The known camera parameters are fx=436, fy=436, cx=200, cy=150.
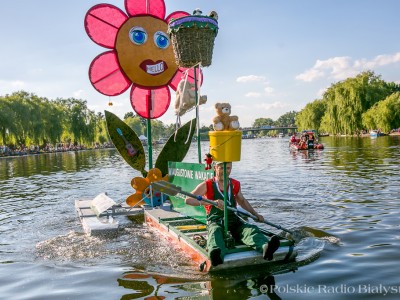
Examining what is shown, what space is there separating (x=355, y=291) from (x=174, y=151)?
20.5 feet

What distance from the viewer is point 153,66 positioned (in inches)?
399

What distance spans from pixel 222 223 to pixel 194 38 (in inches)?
136

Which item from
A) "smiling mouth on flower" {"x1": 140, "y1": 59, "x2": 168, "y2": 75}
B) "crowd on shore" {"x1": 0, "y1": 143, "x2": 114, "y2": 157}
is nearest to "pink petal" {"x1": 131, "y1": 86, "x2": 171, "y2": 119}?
"smiling mouth on flower" {"x1": 140, "y1": 59, "x2": 168, "y2": 75}

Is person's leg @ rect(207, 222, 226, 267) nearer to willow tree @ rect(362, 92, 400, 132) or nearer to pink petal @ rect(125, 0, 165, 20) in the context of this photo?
pink petal @ rect(125, 0, 165, 20)

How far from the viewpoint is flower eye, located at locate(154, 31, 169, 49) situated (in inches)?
399

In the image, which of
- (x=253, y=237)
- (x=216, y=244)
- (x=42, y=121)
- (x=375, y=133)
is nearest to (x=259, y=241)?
(x=253, y=237)

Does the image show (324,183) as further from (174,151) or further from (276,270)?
(276,270)

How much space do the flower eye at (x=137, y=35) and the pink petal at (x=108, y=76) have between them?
568 mm

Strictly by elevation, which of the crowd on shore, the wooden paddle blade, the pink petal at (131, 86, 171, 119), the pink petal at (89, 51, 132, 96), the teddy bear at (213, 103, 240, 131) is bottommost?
the wooden paddle blade

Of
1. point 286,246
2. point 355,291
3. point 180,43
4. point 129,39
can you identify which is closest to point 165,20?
point 129,39

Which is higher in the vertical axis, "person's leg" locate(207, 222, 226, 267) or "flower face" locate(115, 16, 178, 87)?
"flower face" locate(115, 16, 178, 87)

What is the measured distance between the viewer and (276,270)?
547 cm

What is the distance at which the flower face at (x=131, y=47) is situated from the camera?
32.3 ft

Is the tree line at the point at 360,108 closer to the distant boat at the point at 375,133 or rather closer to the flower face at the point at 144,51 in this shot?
the distant boat at the point at 375,133
